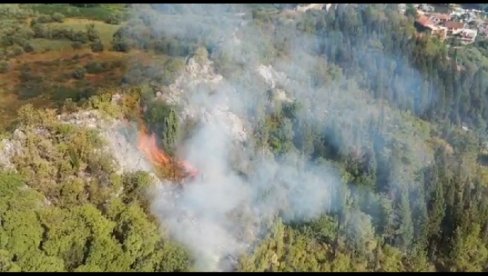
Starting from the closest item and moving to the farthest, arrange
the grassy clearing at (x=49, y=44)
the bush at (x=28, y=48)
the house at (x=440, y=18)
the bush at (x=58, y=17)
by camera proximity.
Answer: the bush at (x=28, y=48) < the grassy clearing at (x=49, y=44) < the bush at (x=58, y=17) < the house at (x=440, y=18)

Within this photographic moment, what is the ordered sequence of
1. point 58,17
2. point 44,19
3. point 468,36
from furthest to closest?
point 468,36 → point 58,17 → point 44,19

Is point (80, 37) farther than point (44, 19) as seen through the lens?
No

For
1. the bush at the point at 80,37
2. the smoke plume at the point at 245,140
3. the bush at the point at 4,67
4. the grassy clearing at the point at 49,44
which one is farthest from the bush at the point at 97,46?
the bush at the point at 4,67

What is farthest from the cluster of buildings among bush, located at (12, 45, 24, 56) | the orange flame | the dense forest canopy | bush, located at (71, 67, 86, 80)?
bush, located at (12, 45, 24, 56)

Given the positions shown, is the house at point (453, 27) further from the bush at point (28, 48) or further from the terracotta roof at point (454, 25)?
the bush at point (28, 48)

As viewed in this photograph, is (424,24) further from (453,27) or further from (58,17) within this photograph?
(58,17)

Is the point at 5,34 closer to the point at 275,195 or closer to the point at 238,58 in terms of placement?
the point at 238,58

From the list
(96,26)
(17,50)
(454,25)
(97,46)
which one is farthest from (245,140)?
(454,25)
